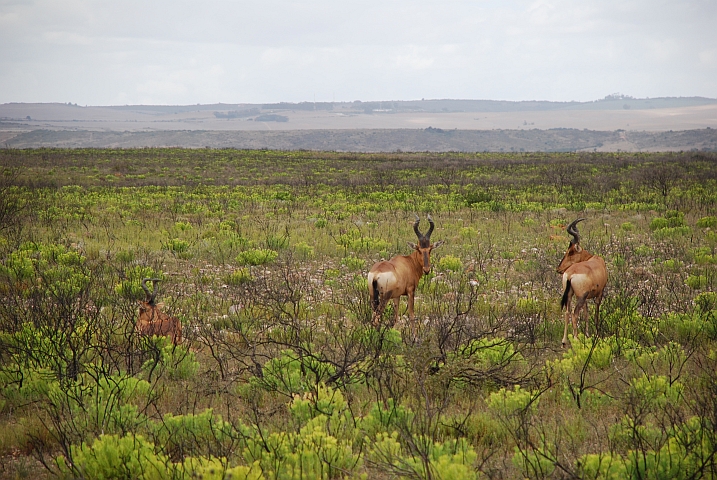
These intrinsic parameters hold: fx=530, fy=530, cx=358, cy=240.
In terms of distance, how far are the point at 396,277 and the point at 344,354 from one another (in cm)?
155

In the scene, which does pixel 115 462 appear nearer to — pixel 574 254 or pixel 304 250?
pixel 574 254

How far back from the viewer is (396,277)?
7.14 metres

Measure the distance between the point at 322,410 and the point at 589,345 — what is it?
3281 mm

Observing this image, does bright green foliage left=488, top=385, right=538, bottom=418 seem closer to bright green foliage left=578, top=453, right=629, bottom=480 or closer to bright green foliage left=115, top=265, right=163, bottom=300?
bright green foliage left=578, top=453, right=629, bottom=480

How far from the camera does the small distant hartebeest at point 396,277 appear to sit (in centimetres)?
705

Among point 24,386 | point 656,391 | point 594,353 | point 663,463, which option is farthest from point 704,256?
point 24,386

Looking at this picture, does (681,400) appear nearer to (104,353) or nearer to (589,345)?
(589,345)

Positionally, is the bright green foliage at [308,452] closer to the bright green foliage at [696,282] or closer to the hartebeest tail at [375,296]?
the hartebeest tail at [375,296]

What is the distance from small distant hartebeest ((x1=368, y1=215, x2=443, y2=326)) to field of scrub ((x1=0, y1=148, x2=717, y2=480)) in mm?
310

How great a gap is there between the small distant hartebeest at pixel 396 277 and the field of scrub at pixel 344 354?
310 millimetres

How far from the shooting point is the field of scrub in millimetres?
3840

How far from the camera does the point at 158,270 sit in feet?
33.4

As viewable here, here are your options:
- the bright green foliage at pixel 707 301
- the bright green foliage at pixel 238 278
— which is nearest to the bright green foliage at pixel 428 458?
the bright green foliage at pixel 707 301

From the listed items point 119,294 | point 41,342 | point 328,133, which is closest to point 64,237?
point 119,294
